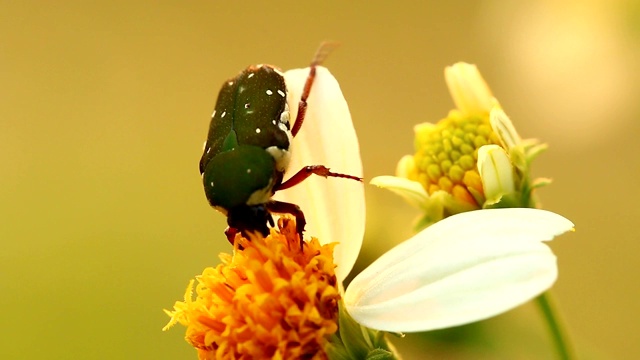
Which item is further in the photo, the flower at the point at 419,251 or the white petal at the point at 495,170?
the white petal at the point at 495,170

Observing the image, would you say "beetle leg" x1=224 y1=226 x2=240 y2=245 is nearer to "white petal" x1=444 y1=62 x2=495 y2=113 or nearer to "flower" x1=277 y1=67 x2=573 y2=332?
"flower" x1=277 y1=67 x2=573 y2=332

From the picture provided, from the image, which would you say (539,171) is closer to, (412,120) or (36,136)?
(412,120)

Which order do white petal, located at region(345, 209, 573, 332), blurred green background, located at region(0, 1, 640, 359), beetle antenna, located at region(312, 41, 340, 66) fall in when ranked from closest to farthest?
1. white petal, located at region(345, 209, 573, 332)
2. beetle antenna, located at region(312, 41, 340, 66)
3. blurred green background, located at region(0, 1, 640, 359)

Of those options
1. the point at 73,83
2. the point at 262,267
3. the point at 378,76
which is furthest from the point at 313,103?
the point at 73,83

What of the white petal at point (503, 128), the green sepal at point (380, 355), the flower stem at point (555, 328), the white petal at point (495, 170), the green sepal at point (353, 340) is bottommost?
the flower stem at point (555, 328)

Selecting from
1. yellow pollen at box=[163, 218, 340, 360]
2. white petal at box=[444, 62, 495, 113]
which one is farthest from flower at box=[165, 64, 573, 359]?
white petal at box=[444, 62, 495, 113]

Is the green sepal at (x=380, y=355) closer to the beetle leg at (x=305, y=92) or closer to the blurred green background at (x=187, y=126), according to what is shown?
the beetle leg at (x=305, y=92)

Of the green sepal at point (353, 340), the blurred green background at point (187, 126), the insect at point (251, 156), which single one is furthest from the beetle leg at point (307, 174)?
the blurred green background at point (187, 126)

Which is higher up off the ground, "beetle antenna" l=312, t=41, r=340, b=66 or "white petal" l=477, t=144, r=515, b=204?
"beetle antenna" l=312, t=41, r=340, b=66
